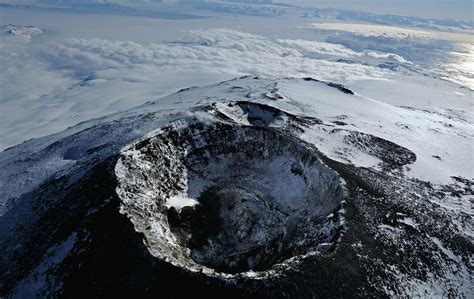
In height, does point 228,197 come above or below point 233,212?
above

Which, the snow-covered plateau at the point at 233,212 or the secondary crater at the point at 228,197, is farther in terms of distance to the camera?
the secondary crater at the point at 228,197

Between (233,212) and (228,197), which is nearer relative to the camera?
(233,212)

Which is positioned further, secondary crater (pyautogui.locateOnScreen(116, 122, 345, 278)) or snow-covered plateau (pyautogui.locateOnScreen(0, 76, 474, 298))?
secondary crater (pyautogui.locateOnScreen(116, 122, 345, 278))

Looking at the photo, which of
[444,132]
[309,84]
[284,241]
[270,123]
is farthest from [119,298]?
[309,84]

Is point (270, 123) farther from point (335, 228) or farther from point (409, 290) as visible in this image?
point (409, 290)
